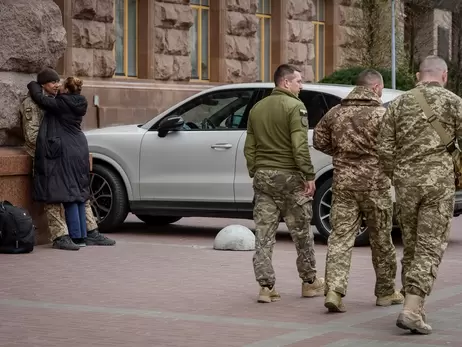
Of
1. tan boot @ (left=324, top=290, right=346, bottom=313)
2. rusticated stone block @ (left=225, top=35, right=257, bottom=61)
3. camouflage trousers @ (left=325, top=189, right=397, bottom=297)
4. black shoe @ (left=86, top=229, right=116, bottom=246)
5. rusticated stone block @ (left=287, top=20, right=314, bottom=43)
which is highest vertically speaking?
rusticated stone block @ (left=287, top=20, right=314, bottom=43)

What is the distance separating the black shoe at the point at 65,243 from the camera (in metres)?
15.2

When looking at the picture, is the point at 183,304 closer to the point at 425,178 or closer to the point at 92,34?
the point at 425,178

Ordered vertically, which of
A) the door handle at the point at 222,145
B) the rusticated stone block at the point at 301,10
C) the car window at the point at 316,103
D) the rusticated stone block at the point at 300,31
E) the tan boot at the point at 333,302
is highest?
the rusticated stone block at the point at 301,10

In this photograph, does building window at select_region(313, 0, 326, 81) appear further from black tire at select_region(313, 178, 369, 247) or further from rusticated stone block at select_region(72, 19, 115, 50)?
black tire at select_region(313, 178, 369, 247)

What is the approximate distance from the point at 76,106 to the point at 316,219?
2.94 m

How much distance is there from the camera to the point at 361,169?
10.9 meters

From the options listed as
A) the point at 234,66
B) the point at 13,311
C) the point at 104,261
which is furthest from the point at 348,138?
the point at 234,66

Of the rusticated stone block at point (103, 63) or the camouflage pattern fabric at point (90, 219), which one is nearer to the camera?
the camouflage pattern fabric at point (90, 219)

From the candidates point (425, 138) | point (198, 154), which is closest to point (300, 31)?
point (198, 154)

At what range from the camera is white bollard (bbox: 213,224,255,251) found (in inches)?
604

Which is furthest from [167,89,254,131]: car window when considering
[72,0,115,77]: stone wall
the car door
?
[72,0,115,77]: stone wall

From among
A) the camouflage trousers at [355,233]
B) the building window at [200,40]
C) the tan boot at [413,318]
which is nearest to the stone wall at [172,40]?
the building window at [200,40]

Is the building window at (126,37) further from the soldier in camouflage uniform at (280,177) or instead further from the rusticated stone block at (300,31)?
the soldier in camouflage uniform at (280,177)

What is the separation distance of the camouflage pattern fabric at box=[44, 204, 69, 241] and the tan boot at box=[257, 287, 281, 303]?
451 cm
